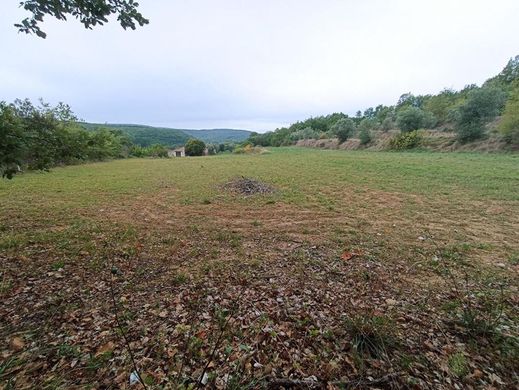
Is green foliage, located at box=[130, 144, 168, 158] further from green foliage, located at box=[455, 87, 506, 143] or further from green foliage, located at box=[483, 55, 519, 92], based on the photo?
green foliage, located at box=[483, 55, 519, 92]

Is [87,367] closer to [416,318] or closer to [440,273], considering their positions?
[416,318]

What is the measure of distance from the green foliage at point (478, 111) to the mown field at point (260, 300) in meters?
27.4

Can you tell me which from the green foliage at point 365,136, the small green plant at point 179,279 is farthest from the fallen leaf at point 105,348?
the green foliage at point 365,136

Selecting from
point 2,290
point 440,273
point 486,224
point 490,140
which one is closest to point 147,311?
point 2,290

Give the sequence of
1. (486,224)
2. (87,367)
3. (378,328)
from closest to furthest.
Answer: (87,367) → (378,328) → (486,224)

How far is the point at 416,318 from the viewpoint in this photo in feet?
8.20

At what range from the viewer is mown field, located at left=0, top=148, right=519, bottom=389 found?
191 centimetres

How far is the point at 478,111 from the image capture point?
1044 inches

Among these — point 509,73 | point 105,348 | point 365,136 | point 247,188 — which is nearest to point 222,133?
point 365,136

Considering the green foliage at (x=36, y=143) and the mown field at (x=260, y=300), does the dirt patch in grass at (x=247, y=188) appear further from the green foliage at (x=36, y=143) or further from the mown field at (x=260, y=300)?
the green foliage at (x=36, y=143)

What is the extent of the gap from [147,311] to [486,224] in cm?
693

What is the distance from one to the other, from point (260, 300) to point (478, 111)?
116 feet

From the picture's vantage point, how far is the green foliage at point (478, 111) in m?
25.9

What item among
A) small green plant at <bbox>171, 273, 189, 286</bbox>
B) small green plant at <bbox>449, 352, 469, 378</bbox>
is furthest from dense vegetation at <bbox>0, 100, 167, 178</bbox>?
small green plant at <bbox>449, 352, 469, 378</bbox>
